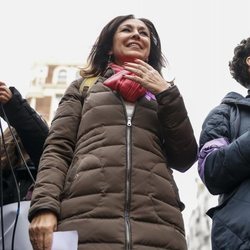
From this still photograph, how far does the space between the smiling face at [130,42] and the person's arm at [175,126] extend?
0.59 metres

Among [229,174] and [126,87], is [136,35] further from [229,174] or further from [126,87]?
[229,174]

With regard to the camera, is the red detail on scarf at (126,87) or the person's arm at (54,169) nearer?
the person's arm at (54,169)

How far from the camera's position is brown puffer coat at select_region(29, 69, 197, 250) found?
227cm

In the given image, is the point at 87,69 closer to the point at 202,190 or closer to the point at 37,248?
the point at 37,248

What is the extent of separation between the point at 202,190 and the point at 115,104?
50.5 m

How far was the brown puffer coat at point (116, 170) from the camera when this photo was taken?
7.43 ft

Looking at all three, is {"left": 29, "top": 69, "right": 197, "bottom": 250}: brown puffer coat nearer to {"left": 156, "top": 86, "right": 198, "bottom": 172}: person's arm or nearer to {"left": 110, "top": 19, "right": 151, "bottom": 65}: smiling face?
{"left": 156, "top": 86, "right": 198, "bottom": 172}: person's arm

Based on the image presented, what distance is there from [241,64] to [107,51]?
2.85ft

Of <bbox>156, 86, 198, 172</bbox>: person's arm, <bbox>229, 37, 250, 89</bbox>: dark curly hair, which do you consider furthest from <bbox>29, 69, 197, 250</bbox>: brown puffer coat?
<bbox>229, 37, 250, 89</bbox>: dark curly hair

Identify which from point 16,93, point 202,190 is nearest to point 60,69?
point 202,190

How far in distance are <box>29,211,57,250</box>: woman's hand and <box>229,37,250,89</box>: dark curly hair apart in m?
1.51

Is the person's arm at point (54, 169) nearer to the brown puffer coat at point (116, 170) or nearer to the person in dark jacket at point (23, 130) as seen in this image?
the brown puffer coat at point (116, 170)

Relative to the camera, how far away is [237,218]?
2.28 metres

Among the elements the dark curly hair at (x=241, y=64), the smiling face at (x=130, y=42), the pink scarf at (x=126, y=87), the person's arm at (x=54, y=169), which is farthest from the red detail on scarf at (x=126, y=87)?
the dark curly hair at (x=241, y=64)
